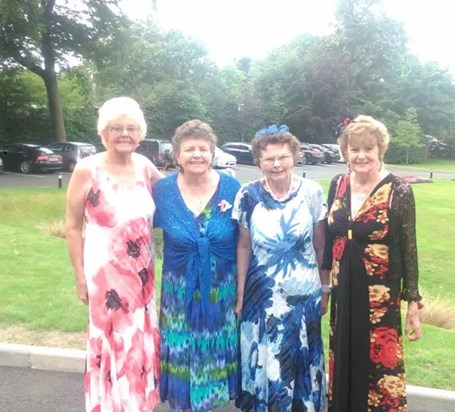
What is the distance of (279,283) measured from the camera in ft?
10.9

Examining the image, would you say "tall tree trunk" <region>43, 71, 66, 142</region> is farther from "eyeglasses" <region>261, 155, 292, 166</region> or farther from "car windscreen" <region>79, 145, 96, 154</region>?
"eyeglasses" <region>261, 155, 292, 166</region>

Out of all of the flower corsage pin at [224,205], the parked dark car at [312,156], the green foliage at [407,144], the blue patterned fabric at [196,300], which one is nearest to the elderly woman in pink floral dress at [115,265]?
the blue patterned fabric at [196,300]

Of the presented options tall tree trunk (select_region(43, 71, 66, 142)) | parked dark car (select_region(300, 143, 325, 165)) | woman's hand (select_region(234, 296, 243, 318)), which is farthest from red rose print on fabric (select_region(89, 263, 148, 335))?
parked dark car (select_region(300, 143, 325, 165))

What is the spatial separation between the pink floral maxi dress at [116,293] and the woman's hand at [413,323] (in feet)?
5.42

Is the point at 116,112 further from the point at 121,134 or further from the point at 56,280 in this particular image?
the point at 56,280

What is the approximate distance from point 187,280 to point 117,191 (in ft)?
2.32

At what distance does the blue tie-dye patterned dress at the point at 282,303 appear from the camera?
331cm

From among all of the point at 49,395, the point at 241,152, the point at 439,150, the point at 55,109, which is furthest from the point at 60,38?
the point at 439,150

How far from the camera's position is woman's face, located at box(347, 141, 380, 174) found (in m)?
3.18

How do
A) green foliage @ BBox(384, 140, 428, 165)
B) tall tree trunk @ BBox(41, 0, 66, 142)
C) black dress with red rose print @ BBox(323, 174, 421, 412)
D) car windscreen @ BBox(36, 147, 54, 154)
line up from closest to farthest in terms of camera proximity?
black dress with red rose print @ BBox(323, 174, 421, 412) → car windscreen @ BBox(36, 147, 54, 154) → tall tree trunk @ BBox(41, 0, 66, 142) → green foliage @ BBox(384, 140, 428, 165)

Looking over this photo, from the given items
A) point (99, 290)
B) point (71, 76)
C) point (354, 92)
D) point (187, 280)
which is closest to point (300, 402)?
point (187, 280)

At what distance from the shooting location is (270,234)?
130 inches

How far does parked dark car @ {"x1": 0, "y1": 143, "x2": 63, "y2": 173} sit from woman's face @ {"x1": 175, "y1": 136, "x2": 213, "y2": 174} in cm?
2174

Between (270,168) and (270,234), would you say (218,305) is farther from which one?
(270,168)
